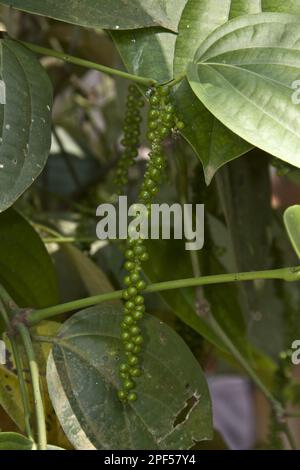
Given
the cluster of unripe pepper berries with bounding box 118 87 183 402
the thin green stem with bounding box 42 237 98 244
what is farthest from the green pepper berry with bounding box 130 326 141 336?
the thin green stem with bounding box 42 237 98 244

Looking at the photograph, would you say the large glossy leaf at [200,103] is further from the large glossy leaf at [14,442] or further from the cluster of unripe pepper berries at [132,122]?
the large glossy leaf at [14,442]

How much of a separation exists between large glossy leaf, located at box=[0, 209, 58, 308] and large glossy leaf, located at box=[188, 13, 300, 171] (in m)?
0.19

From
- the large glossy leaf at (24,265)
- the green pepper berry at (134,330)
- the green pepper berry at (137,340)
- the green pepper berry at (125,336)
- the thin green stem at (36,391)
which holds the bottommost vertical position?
the thin green stem at (36,391)

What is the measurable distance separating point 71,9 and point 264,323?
507mm

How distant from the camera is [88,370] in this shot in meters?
0.48

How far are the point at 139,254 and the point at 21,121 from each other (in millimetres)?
103

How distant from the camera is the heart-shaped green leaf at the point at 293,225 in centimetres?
38

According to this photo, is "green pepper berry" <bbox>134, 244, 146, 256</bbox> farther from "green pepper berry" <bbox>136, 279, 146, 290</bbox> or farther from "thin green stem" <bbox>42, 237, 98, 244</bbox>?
"thin green stem" <bbox>42, 237, 98, 244</bbox>

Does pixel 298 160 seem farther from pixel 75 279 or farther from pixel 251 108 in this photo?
pixel 75 279

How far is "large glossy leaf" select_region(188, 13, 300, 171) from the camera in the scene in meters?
0.41

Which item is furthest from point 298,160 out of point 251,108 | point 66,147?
point 66,147

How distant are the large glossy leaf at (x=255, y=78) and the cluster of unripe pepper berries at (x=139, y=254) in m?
0.03

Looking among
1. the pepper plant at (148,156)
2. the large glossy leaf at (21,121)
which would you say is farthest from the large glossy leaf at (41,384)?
the large glossy leaf at (21,121)

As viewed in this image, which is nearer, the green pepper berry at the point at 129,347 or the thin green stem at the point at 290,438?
the green pepper berry at the point at 129,347
